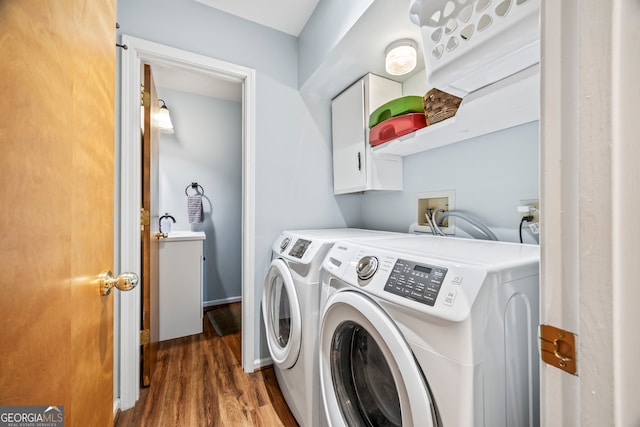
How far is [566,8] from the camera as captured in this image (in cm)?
37

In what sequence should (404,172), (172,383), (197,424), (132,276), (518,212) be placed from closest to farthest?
(132,276), (518,212), (197,424), (172,383), (404,172)

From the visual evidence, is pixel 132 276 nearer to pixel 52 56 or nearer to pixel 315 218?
pixel 52 56

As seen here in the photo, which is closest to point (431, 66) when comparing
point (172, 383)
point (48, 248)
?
point (48, 248)

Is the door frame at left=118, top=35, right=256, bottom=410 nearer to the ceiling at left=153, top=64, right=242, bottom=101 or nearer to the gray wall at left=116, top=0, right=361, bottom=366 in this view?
the gray wall at left=116, top=0, right=361, bottom=366

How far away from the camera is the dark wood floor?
4.28 ft

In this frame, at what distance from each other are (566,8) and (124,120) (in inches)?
70.3

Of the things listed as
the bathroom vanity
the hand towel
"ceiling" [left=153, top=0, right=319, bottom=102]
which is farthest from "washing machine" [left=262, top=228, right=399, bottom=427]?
the hand towel

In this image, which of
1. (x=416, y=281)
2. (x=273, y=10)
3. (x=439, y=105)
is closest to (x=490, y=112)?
(x=439, y=105)

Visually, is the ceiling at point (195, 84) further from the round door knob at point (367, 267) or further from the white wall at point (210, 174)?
the round door knob at point (367, 267)

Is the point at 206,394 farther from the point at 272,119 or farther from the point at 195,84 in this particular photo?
the point at 195,84

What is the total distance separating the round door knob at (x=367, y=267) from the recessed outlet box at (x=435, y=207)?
0.78 meters

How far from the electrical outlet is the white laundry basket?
540mm

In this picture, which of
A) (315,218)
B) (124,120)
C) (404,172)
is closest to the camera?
(124,120)

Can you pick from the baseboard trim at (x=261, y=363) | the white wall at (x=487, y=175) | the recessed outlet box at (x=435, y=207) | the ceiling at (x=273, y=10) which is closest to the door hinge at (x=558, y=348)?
the white wall at (x=487, y=175)
